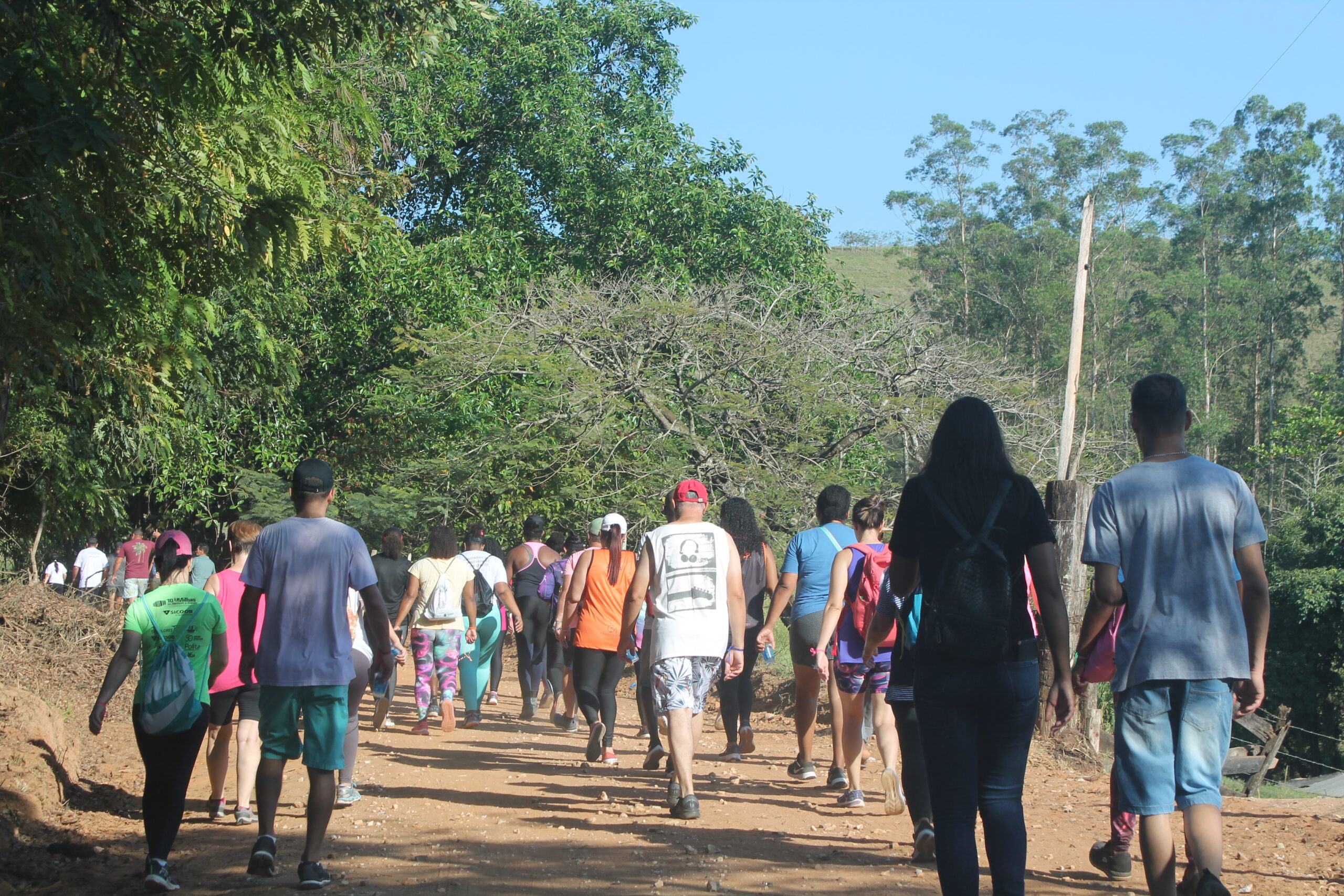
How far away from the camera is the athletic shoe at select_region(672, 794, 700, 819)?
20.8 feet

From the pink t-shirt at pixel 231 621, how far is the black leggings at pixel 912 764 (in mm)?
3177

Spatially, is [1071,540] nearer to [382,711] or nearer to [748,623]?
[748,623]

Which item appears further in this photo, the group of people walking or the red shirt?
the red shirt

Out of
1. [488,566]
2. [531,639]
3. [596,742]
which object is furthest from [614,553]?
[531,639]

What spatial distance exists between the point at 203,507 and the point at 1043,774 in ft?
54.0

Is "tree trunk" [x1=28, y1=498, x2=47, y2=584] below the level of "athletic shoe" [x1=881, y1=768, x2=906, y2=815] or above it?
above

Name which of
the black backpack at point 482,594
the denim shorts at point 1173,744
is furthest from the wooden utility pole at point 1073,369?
the denim shorts at point 1173,744

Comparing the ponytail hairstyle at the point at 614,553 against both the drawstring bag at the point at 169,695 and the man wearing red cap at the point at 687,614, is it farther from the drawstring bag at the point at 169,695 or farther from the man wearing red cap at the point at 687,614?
the drawstring bag at the point at 169,695

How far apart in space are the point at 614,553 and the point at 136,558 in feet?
39.0

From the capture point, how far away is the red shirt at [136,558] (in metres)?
17.6

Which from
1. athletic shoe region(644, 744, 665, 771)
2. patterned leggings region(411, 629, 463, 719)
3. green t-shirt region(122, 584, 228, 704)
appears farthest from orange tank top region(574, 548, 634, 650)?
green t-shirt region(122, 584, 228, 704)

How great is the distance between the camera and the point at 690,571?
6590mm

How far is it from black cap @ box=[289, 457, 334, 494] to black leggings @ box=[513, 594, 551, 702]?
636cm

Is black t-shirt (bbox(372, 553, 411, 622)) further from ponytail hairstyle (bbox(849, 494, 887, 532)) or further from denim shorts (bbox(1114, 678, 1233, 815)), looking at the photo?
denim shorts (bbox(1114, 678, 1233, 815))
